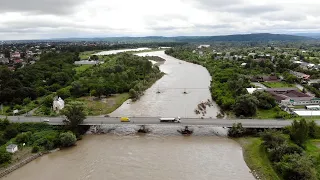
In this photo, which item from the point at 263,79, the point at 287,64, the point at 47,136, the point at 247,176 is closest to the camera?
the point at 247,176

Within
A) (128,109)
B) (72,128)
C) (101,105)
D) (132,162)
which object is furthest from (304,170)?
(101,105)

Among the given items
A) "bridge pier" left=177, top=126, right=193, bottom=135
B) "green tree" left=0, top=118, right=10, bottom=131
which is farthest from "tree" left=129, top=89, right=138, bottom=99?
"green tree" left=0, top=118, right=10, bottom=131

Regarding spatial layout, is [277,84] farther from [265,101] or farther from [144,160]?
[144,160]

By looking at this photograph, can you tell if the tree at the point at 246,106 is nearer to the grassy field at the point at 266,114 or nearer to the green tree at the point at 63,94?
the grassy field at the point at 266,114

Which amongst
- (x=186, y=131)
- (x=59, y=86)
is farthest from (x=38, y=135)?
(x=59, y=86)

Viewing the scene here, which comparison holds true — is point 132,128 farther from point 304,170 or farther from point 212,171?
point 304,170

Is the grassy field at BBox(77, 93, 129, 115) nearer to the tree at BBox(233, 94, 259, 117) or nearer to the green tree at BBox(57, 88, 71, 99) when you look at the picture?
the green tree at BBox(57, 88, 71, 99)
